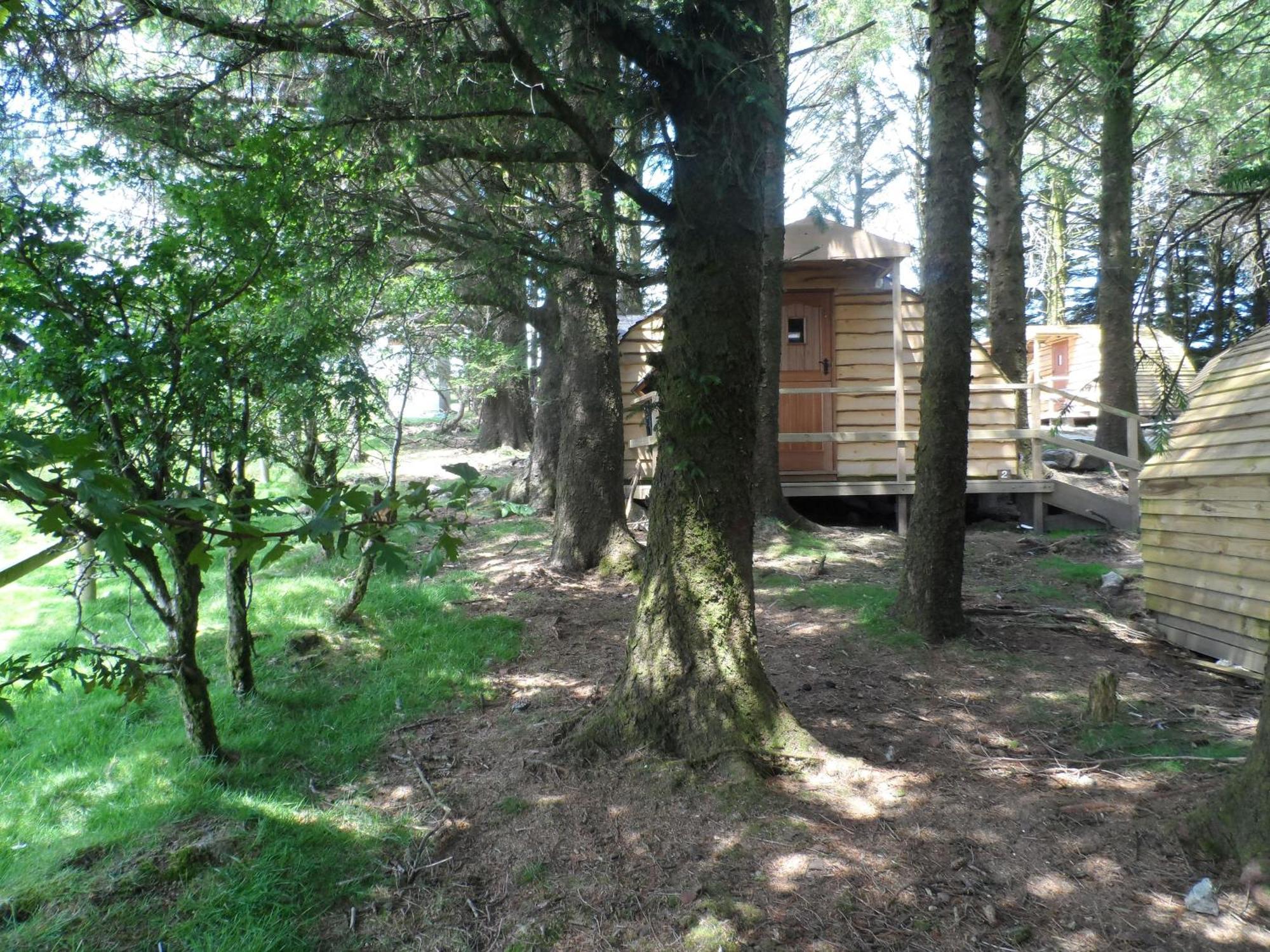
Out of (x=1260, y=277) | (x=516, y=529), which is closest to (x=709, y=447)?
Answer: (x=1260, y=277)

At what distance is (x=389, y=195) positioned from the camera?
5.72 metres

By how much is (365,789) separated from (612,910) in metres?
1.64

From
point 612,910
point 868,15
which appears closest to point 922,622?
point 612,910

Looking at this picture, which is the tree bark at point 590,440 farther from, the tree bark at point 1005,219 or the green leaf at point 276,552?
the green leaf at point 276,552

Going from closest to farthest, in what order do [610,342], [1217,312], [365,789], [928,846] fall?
[928,846], [365,789], [1217,312], [610,342]

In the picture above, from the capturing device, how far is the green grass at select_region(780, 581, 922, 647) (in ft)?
20.1

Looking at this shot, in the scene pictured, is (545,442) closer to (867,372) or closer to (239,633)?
(867,372)

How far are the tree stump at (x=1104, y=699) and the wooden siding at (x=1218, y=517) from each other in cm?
156

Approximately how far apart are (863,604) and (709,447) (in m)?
3.62

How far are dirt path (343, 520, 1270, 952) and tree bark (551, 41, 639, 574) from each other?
2118 millimetres

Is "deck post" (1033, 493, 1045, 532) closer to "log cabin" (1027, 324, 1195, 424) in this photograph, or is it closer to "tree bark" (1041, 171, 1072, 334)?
"log cabin" (1027, 324, 1195, 424)

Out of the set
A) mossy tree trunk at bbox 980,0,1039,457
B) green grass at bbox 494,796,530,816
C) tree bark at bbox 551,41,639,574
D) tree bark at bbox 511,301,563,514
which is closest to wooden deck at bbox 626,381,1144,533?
mossy tree trunk at bbox 980,0,1039,457

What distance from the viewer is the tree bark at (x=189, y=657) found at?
154 inches

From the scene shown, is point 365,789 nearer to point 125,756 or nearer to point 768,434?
point 125,756
